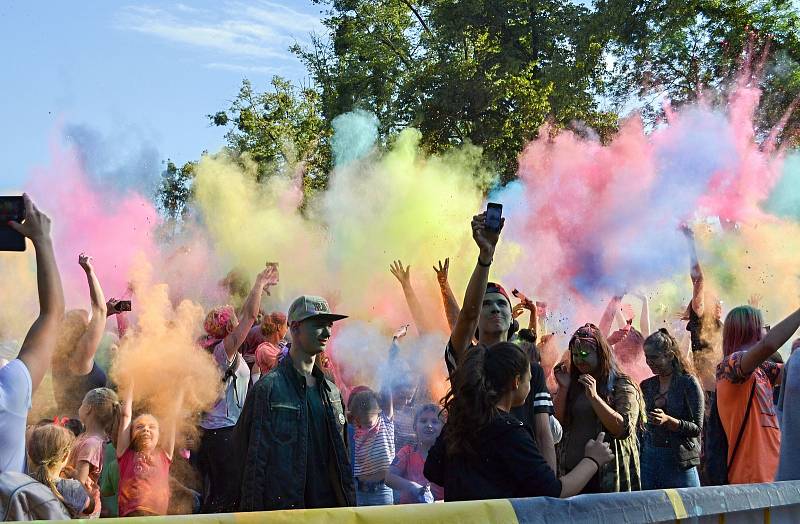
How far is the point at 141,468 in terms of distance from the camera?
6.17 metres

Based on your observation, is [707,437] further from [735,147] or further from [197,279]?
[735,147]

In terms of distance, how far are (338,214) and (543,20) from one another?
36.4 feet

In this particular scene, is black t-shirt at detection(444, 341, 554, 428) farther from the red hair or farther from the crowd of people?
the red hair

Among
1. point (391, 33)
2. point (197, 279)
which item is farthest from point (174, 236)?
point (391, 33)

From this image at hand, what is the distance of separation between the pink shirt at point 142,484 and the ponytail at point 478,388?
2781 mm

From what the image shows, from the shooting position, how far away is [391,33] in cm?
2255

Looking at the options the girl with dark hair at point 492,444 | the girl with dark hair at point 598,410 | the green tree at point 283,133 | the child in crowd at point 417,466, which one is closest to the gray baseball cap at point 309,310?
the girl with dark hair at point 492,444

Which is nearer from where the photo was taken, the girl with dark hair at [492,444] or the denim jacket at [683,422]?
the girl with dark hair at [492,444]

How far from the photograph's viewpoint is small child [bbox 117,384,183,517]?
6.06 metres

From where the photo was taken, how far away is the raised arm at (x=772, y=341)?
5.23m

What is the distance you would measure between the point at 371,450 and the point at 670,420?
1.79 meters

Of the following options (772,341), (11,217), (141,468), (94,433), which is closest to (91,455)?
(94,433)

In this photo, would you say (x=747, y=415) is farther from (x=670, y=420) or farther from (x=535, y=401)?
(x=535, y=401)

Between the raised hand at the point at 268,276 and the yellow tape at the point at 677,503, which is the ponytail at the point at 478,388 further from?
the raised hand at the point at 268,276
